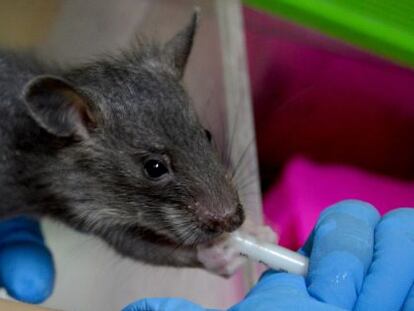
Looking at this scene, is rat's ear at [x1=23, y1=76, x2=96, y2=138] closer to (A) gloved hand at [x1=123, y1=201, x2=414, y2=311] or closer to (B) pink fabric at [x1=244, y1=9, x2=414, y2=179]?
(A) gloved hand at [x1=123, y1=201, x2=414, y2=311]

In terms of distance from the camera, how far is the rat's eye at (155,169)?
2113mm

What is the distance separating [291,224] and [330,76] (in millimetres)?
671

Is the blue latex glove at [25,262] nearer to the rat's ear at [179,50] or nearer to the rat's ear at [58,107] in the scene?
the rat's ear at [58,107]

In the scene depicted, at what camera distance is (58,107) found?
2.09 meters

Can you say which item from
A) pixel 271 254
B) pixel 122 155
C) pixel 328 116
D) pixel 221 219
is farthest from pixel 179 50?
pixel 328 116

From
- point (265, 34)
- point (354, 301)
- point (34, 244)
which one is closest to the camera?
point (354, 301)

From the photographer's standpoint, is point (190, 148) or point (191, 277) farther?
point (191, 277)

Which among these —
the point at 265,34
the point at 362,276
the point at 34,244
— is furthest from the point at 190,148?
the point at 265,34

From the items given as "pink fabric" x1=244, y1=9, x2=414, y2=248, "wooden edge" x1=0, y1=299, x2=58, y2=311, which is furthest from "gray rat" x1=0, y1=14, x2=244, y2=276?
"pink fabric" x1=244, y1=9, x2=414, y2=248

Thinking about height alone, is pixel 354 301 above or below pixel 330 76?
above

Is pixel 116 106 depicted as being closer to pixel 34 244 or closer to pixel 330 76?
pixel 34 244

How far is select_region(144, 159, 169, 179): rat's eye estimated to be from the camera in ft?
6.93

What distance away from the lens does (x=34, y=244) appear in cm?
262

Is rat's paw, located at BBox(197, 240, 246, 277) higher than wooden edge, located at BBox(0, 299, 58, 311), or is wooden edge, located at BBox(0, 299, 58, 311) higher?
wooden edge, located at BBox(0, 299, 58, 311)
